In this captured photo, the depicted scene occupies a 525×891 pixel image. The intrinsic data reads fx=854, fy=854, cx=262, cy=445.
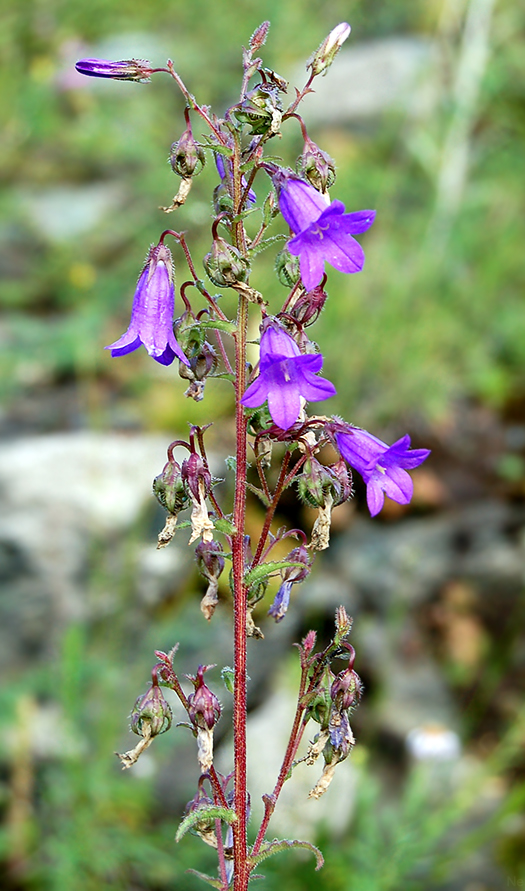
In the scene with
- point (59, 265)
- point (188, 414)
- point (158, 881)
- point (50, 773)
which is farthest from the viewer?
point (59, 265)

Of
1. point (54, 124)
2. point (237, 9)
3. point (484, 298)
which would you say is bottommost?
point (484, 298)

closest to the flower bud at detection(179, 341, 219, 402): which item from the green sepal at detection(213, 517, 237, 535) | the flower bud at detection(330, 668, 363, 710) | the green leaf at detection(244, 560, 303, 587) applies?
the green sepal at detection(213, 517, 237, 535)

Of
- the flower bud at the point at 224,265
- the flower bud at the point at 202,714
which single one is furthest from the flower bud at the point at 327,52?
the flower bud at the point at 202,714

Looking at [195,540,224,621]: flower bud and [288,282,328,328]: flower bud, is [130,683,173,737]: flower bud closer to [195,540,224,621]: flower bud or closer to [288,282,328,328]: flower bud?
[195,540,224,621]: flower bud

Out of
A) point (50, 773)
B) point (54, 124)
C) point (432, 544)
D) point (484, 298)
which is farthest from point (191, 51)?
point (50, 773)

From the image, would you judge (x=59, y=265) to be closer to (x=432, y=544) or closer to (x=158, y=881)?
(x=432, y=544)

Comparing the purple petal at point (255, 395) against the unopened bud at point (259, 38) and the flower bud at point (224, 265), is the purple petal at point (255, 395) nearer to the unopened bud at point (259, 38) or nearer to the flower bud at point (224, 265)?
the flower bud at point (224, 265)
